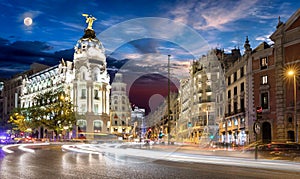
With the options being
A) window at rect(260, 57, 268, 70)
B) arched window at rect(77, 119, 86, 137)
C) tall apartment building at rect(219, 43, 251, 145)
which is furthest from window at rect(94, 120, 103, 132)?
window at rect(260, 57, 268, 70)

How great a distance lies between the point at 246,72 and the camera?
2128 inches

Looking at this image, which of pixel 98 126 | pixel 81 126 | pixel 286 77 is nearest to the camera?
pixel 286 77

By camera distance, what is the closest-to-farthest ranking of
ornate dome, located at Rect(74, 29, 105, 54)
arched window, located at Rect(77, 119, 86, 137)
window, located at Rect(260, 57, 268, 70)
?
1. window, located at Rect(260, 57, 268, 70)
2. arched window, located at Rect(77, 119, 86, 137)
3. ornate dome, located at Rect(74, 29, 105, 54)

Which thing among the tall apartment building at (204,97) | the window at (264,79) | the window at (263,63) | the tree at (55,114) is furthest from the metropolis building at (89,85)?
the window at (263,63)

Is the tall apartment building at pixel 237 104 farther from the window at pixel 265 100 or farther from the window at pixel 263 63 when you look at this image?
the window at pixel 265 100

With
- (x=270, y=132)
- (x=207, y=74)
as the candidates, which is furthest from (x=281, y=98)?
(x=207, y=74)

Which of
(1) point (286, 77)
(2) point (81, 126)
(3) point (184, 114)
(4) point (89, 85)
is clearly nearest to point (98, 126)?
(2) point (81, 126)

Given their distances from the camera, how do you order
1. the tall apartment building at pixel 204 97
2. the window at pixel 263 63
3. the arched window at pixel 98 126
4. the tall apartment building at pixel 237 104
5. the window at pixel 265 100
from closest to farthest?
the window at pixel 265 100 < the window at pixel 263 63 < the tall apartment building at pixel 237 104 < the tall apartment building at pixel 204 97 < the arched window at pixel 98 126

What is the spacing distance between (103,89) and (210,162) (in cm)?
7795

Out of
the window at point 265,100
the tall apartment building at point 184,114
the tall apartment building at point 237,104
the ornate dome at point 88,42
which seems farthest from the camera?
the ornate dome at point 88,42

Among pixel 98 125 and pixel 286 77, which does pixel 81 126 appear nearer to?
pixel 98 125

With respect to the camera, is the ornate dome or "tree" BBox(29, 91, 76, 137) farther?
the ornate dome

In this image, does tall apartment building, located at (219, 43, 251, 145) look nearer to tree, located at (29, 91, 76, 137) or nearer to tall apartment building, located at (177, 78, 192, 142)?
tall apartment building, located at (177, 78, 192, 142)

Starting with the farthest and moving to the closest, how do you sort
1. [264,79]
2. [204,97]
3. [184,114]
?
[184,114]
[204,97]
[264,79]
